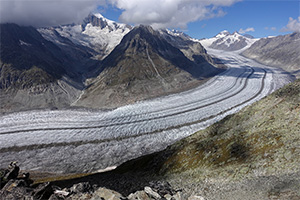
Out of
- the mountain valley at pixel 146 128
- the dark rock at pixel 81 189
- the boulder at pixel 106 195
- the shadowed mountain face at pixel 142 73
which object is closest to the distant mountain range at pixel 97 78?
the shadowed mountain face at pixel 142 73

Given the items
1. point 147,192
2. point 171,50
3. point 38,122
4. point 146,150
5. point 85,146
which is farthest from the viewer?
point 171,50

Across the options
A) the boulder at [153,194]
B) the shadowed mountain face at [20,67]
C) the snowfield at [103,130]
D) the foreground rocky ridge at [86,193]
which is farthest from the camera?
the shadowed mountain face at [20,67]

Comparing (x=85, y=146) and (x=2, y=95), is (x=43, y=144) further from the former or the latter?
(x=2, y=95)

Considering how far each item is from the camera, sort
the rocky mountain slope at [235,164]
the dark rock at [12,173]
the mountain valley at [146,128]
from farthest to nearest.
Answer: the dark rock at [12,173] < the mountain valley at [146,128] < the rocky mountain slope at [235,164]

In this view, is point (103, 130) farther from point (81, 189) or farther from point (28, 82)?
point (28, 82)

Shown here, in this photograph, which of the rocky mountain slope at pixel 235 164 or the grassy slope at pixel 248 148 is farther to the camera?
the grassy slope at pixel 248 148

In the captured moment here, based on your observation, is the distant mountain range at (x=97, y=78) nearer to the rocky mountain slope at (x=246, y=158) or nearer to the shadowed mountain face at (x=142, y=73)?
the shadowed mountain face at (x=142, y=73)

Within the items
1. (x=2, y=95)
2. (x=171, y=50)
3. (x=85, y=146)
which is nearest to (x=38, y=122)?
(x=85, y=146)

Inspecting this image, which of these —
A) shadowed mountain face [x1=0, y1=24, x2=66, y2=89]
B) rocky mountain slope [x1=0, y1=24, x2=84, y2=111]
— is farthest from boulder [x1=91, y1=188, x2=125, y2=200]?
shadowed mountain face [x1=0, y1=24, x2=66, y2=89]
